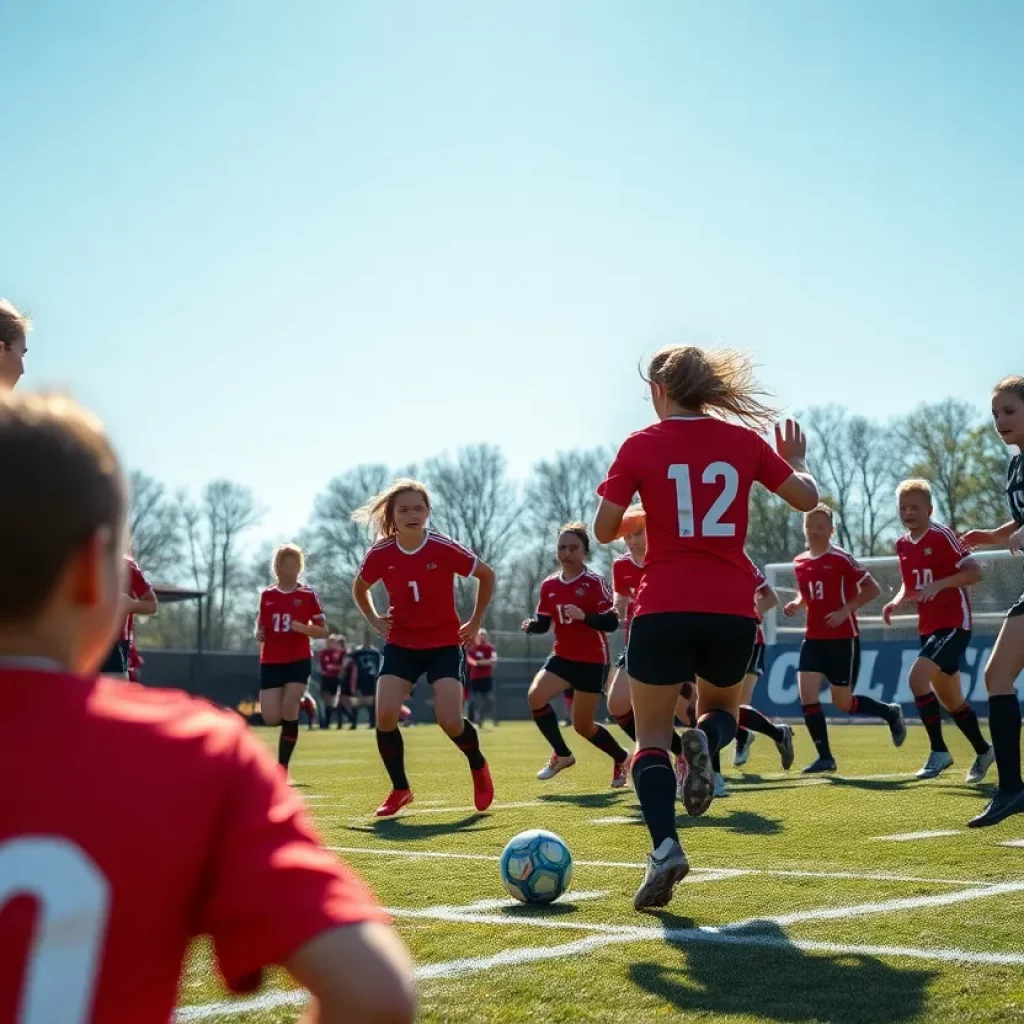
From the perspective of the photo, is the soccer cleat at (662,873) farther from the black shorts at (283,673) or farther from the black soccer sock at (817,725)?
the black shorts at (283,673)

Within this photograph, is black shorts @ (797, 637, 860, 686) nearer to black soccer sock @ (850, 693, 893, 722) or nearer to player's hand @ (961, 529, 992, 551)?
black soccer sock @ (850, 693, 893, 722)

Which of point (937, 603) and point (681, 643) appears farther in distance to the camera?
point (937, 603)

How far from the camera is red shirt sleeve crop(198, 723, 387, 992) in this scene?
1.39 m

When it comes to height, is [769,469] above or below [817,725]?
above

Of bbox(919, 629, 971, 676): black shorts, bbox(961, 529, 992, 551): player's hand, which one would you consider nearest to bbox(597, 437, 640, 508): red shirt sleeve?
bbox(961, 529, 992, 551): player's hand

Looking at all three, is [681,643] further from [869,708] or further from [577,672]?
[869,708]

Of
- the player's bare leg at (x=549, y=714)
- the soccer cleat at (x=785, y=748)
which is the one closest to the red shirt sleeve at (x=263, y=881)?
the player's bare leg at (x=549, y=714)

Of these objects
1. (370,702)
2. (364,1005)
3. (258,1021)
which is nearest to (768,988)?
(258,1021)

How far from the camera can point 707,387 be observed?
5.89 m

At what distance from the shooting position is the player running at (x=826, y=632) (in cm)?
1330

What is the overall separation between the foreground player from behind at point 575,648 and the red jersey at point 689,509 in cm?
601

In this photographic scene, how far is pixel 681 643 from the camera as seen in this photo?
5691 mm

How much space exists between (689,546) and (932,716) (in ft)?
25.9

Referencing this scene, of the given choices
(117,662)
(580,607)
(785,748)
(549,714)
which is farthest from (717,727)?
(785,748)
